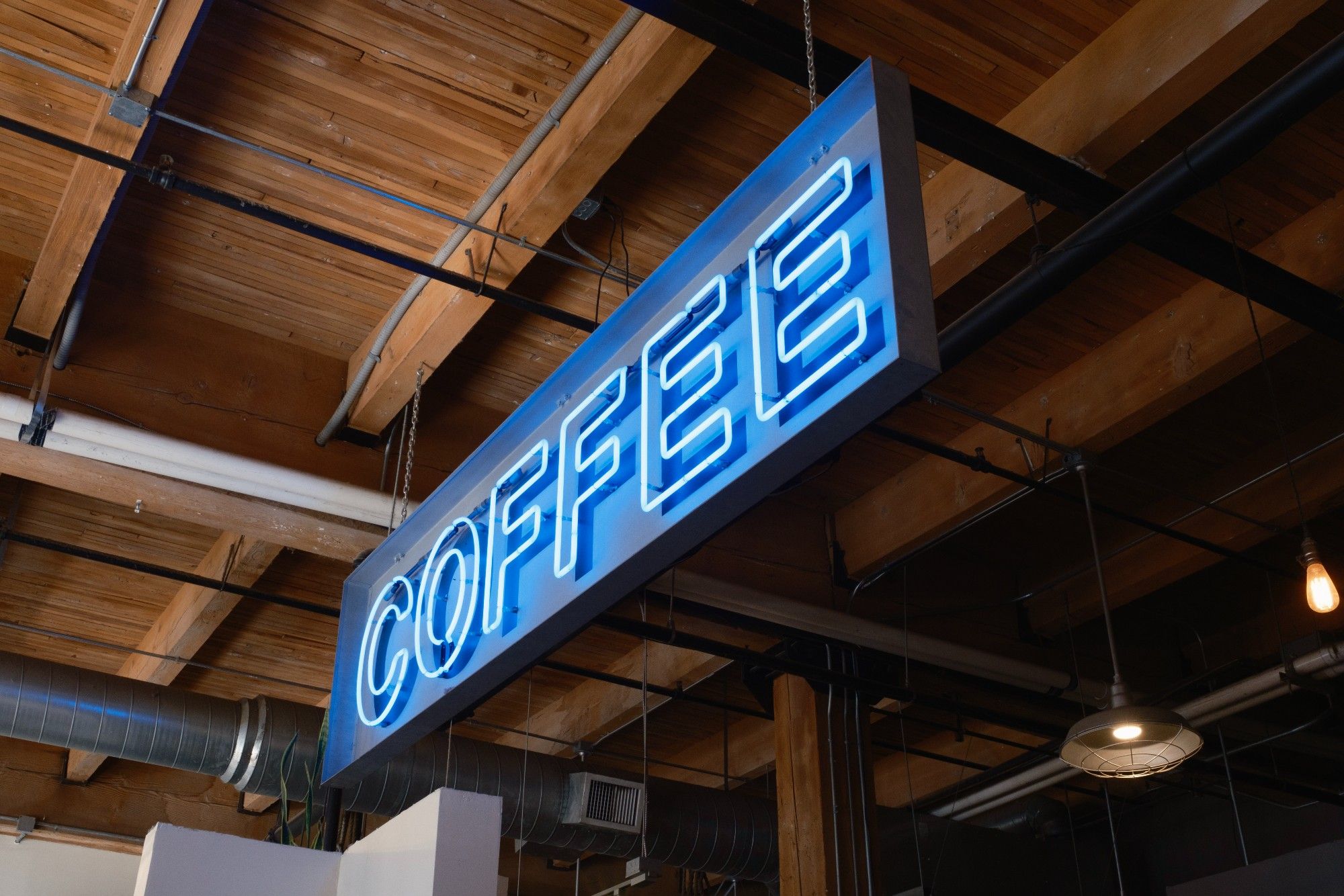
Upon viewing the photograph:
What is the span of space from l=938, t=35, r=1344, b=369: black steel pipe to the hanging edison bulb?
1315 mm

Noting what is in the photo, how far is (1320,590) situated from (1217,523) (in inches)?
83.9

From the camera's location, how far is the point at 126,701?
22.9ft

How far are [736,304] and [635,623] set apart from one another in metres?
3.50

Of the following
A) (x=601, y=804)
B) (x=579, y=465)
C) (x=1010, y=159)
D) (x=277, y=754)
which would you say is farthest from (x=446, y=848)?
(x=601, y=804)

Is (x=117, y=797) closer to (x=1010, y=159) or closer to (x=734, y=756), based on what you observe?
(x=734, y=756)

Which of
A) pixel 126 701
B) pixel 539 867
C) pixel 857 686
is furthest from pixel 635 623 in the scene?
pixel 539 867

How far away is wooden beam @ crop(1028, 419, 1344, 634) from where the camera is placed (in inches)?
265

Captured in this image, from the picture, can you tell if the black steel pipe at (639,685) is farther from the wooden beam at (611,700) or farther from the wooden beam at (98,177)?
the wooden beam at (98,177)

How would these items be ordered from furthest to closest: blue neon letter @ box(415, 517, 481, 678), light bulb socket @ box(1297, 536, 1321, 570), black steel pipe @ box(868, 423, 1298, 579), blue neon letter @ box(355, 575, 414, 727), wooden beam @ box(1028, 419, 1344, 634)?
wooden beam @ box(1028, 419, 1344, 634), black steel pipe @ box(868, 423, 1298, 579), light bulb socket @ box(1297, 536, 1321, 570), blue neon letter @ box(355, 575, 414, 727), blue neon letter @ box(415, 517, 481, 678)

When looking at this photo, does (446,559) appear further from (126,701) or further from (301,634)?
(301,634)

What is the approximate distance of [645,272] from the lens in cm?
568

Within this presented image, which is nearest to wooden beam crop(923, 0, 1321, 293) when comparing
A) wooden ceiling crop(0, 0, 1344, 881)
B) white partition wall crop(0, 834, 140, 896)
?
wooden ceiling crop(0, 0, 1344, 881)

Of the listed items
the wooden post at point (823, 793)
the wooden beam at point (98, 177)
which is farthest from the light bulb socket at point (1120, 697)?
the wooden beam at point (98, 177)

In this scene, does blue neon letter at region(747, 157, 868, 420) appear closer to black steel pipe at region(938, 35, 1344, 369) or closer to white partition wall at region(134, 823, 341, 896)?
black steel pipe at region(938, 35, 1344, 369)
